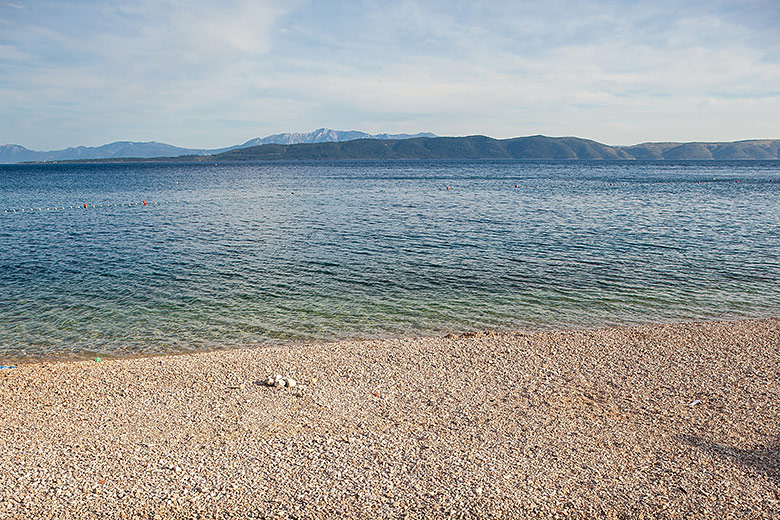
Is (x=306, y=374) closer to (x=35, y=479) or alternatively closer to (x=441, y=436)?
(x=441, y=436)

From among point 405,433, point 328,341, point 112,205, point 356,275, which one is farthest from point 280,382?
point 112,205

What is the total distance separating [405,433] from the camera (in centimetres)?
928

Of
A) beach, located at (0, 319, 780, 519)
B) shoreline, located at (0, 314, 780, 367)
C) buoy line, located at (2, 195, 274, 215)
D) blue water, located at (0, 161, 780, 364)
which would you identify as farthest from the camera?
buoy line, located at (2, 195, 274, 215)

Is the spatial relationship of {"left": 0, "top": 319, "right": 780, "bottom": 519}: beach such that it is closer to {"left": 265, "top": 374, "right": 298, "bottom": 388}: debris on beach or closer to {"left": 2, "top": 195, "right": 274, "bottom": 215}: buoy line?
{"left": 265, "top": 374, "right": 298, "bottom": 388}: debris on beach

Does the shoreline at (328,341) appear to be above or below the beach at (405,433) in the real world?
below

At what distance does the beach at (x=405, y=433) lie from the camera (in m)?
7.33

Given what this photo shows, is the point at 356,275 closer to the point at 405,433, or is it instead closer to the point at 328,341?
the point at 328,341

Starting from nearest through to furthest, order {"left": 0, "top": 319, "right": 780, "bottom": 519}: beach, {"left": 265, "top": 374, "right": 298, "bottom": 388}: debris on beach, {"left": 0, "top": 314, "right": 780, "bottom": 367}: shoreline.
→ {"left": 0, "top": 319, "right": 780, "bottom": 519}: beach → {"left": 265, "top": 374, "right": 298, "bottom": 388}: debris on beach → {"left": 0, "top": 314, "right": 780, "bottom": 367}: shoreline

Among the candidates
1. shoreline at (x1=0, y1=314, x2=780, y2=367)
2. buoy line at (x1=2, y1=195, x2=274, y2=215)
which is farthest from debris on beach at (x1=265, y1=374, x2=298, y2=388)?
buoy line at (x1=2, y1=195, x2=274, y2=215)

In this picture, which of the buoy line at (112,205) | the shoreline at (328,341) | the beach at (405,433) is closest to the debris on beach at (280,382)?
the beach at (405,433)

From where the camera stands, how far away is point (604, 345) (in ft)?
46.4

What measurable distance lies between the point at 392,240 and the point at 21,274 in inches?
746

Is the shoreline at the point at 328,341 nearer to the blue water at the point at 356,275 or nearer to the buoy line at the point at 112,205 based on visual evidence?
the blue water at the point at 356,275

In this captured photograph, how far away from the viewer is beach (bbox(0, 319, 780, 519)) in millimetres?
7328
